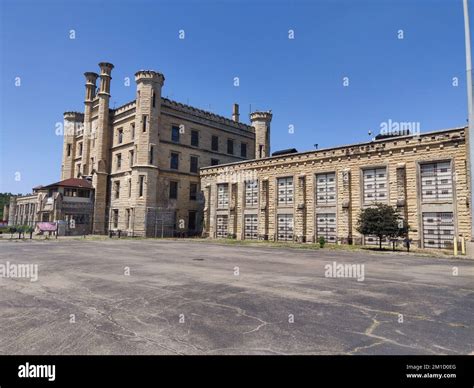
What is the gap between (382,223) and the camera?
2245 centimetres

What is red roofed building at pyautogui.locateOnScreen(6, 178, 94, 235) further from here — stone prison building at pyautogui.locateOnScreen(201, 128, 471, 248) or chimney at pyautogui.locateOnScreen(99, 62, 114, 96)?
stone prison building at pyautogui.locateOnScreen(201, 128, 471, 248)

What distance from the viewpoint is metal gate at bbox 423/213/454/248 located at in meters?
23.2

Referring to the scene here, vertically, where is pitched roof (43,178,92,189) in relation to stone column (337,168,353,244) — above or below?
above

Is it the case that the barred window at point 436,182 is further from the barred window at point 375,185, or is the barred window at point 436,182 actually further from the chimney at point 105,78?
the chimney at point 105,78

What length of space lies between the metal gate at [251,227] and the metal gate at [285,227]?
316 centimetres

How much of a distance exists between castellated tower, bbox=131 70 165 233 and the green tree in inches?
972

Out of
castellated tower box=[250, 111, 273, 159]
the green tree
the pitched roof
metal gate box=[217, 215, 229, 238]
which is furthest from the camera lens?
castellated tower box=[250, 111, 273, 159]

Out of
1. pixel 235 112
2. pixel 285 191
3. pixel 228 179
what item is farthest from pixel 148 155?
pixel 235 112

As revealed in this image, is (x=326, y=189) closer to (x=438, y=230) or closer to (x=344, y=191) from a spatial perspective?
(x=344, y=191)

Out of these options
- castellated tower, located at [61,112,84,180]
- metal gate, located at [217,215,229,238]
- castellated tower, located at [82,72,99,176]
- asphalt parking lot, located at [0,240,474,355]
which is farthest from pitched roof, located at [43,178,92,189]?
asphalt parking lot, located at [0,240,474,355]

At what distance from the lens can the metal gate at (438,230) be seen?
2322cm

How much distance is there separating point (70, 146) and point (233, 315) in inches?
2157
